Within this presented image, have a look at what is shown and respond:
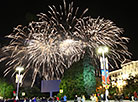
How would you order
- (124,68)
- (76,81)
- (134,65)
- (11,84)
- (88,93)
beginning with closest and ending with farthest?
(88,93) < (76,81) < (11,84) < (134,65) < (124,68)

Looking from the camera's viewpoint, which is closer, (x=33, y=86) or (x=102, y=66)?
(x=102, y=66)

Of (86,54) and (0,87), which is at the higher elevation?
(86,54)

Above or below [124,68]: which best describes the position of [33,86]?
below

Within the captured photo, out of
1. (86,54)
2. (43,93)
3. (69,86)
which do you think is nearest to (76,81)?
(69,86)

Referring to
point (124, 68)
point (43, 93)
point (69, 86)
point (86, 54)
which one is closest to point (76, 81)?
point (69, 86)

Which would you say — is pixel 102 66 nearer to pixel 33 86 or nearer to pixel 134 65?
pixel 33 86

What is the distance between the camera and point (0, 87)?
6028 centimetres

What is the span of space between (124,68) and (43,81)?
57.3 m

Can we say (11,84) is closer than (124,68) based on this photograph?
Yes

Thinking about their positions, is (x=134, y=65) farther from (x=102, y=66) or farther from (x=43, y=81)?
(x=102, y=66)

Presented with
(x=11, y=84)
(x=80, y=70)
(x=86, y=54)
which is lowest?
(x=11, y=84)

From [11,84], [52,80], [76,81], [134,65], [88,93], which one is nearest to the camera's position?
[88,93]

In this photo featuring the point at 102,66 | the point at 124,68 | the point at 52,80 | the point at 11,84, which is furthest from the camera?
the point at 124,68

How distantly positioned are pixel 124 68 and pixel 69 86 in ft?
221
